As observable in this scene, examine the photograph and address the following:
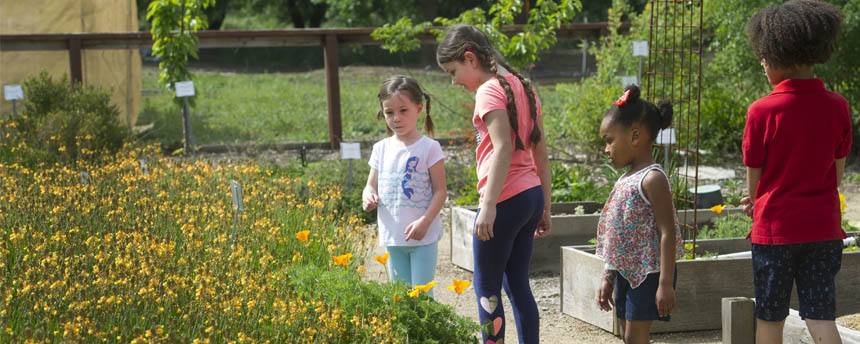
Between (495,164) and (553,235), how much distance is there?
103 inches

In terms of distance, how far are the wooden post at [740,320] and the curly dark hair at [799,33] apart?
0.99 meters

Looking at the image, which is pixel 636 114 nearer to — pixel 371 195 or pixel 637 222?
pixel 637 222

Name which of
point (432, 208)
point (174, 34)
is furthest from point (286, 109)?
point (432, 208)

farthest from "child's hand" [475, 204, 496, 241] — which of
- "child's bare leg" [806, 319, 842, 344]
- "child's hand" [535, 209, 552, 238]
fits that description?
"child's bare leg" [806, 319, 842, 344]

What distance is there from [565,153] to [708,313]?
647cm

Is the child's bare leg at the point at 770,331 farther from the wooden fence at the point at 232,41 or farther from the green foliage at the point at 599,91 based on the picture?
the wooden fence at the point at 232,41

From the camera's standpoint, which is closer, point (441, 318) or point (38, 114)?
point (441, 318)

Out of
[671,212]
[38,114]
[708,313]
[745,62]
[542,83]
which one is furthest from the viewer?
[542,83]

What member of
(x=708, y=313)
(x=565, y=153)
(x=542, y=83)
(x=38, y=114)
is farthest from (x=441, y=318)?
(x=542, y=83)

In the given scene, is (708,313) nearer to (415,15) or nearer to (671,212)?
(671,212)

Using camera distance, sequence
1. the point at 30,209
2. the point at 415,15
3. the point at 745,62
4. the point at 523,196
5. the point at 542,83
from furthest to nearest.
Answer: the point at 415,15, the point at 542,83, the point at 745,62, the point at 30,209, the point at 523,196

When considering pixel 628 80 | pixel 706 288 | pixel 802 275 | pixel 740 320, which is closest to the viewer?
pixel 802 275

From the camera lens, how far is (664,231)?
281 centimetres

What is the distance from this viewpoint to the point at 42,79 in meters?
8.83
